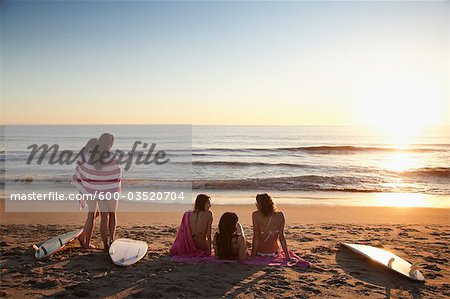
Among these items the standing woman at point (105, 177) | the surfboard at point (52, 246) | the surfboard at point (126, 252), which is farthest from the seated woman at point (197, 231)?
the surfboard at point (52, 246)

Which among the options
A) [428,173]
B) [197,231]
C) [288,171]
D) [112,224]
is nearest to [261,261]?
[197,231]

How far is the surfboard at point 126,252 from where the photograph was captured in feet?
17.0

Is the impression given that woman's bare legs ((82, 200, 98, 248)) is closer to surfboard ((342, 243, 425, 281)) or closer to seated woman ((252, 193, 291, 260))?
seated woman ((252, 193, 291, 260))

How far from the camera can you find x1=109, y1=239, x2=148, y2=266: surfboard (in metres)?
5.20

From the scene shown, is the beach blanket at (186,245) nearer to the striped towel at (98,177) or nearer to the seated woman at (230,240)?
the seated woman at (230,240)

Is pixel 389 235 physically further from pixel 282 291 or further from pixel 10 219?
pixel 10 219

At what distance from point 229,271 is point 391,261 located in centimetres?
222

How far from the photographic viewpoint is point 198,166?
74.6 ft

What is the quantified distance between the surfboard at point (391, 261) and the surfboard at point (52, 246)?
4408mm

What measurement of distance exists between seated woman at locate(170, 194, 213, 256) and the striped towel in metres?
1.17

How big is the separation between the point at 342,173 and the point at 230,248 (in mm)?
15388

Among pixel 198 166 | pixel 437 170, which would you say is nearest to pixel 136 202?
pixel 198 166

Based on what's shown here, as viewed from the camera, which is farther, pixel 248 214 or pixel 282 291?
pixel 248 214

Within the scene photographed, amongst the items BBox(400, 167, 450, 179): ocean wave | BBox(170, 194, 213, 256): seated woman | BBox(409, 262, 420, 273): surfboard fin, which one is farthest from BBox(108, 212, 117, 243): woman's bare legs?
BBox(400, 167, 450, 179): ocean wave
